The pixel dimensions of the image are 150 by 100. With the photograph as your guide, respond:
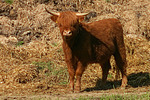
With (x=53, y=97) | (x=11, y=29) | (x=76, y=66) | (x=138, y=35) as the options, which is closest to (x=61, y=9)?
(x=11, y=29)

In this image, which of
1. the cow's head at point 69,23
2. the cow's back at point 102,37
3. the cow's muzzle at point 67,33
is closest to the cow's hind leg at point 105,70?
the cow's back at point 102,37

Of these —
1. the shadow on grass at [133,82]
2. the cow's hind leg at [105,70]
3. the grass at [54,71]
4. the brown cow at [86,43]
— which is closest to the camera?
the brown cow at [86,43]

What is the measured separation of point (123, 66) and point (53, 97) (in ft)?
9.70

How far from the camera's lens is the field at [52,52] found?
8414 millimetres

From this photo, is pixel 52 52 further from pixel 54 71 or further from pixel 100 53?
pixel 100 53

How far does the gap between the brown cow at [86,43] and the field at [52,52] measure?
1.88ft

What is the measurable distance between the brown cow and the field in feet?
1.88

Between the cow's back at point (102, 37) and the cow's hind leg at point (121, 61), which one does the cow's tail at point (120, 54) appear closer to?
the cow's hind leg at point (121, 61)

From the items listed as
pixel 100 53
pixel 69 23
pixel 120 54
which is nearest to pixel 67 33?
pixel 69 23

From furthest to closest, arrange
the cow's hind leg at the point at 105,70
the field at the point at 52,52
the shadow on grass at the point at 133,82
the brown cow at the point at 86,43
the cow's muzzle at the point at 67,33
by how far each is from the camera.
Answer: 1. the cow's hind leg at the point at 105,70
2. the shadow on grass at the point at 133,82
3. the field at the point at 52,52
4. the brown cow at the point at 86,43
5. the cow's muzzle at the point at 67,33

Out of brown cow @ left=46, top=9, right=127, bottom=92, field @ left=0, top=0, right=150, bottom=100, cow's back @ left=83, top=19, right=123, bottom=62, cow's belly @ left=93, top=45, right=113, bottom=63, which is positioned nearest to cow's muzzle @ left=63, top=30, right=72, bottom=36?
brown cow @ left=46, top=9, right=127, bottom=92

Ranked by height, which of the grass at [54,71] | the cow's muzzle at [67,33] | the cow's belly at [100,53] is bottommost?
the grass at [54,71]

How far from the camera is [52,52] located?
1067 cm

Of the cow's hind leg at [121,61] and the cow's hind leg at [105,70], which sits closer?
the cow's hind leg at [121,61]
